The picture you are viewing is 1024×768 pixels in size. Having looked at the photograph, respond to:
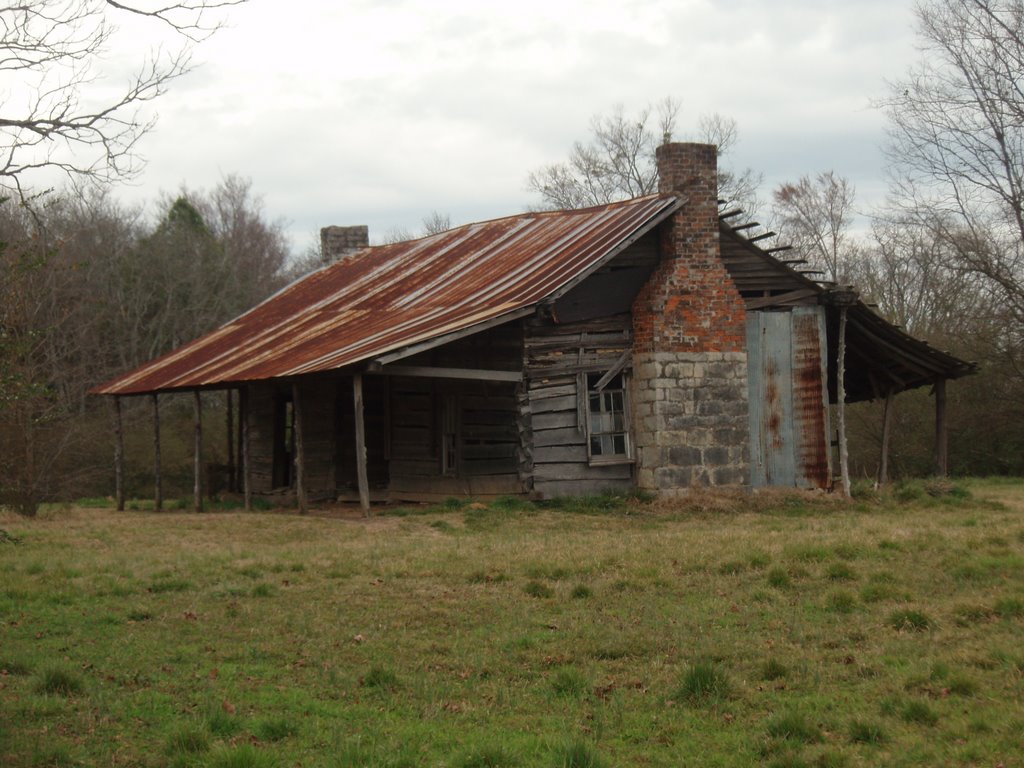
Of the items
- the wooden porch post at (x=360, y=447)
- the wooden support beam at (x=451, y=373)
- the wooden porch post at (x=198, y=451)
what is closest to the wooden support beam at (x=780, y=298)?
the wooden support beam at (x=451, y=373)

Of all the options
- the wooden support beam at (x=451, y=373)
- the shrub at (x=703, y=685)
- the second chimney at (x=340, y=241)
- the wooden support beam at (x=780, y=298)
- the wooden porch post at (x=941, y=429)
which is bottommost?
the shrub at (x=703, y=685)

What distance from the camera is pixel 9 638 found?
913cm

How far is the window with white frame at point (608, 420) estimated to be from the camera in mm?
19641

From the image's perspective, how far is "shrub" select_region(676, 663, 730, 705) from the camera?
743 centimetres

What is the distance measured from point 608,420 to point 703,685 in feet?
40.5

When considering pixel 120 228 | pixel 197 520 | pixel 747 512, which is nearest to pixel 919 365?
pixel 747 512

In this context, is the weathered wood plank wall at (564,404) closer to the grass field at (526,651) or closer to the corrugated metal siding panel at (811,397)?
the corrugated metal siding panel at (811,397)

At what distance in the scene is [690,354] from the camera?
19.4 meters

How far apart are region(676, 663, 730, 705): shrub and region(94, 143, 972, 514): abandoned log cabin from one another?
10.3 metres

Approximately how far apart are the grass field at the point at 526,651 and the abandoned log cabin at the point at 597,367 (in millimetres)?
4886

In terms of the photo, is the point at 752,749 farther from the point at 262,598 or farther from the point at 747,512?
the point at 747,512

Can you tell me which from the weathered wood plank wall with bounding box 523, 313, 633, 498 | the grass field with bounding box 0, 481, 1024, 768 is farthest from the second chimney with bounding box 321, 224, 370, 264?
the grass field with bounding box 0, 481, 1024, 768

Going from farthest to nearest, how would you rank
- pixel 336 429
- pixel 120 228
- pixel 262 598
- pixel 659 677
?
pixel 120 228, pixel 336 429, pixel 262 598, pixel 659 677

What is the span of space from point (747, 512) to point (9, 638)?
38.7 feet
